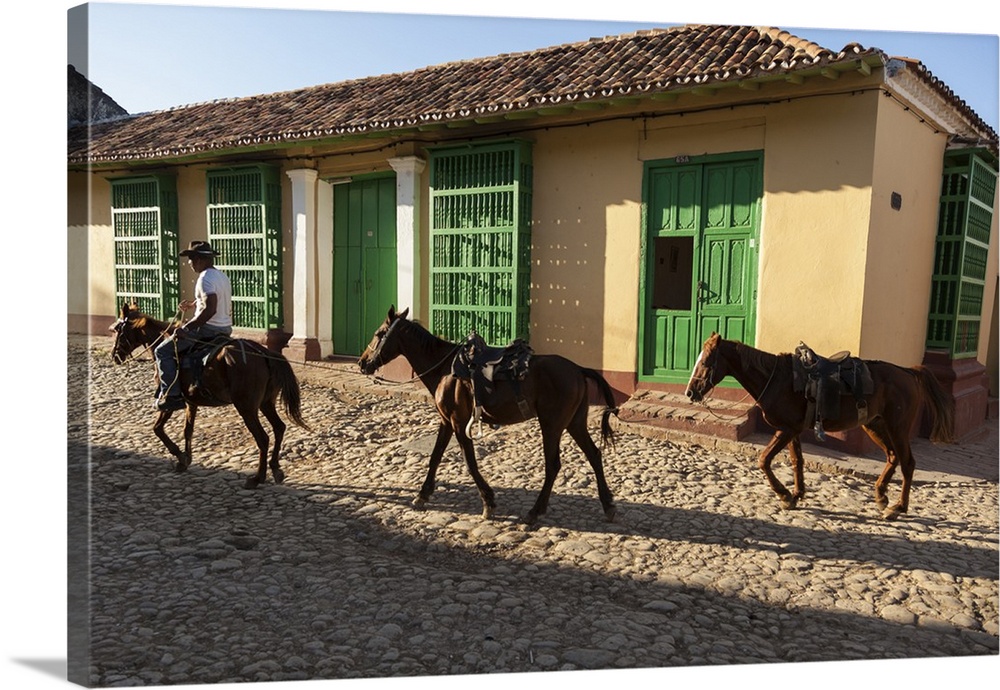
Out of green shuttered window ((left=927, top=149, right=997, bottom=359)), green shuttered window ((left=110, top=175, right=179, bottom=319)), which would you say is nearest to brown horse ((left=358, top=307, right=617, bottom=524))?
green shuttered window ((left=110, top=175, right=179, bottom=319))

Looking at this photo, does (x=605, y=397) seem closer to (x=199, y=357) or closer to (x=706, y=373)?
(x=706, y=373)

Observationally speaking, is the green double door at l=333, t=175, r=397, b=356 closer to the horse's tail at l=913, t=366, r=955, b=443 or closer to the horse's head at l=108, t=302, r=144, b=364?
the horse's head at l=108, t=302, r=144, b=364

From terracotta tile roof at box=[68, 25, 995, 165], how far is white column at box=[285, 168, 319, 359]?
77 cm

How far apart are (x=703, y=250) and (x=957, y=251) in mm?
3097

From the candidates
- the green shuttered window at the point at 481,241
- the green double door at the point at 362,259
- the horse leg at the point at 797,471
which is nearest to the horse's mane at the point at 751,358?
the horse leg at the point at 797,471

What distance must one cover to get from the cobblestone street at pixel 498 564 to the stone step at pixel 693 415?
231 mm

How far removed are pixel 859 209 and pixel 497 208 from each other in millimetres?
3822

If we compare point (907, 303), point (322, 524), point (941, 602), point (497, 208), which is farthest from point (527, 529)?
point (907, 303)

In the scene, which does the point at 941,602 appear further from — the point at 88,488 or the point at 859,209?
the point at 88,488

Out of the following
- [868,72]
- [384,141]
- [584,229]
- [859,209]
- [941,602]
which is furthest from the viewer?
[384,141]

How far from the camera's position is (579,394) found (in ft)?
16.5

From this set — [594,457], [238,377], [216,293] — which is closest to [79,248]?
[216,293]

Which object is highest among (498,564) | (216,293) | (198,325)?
(216,293)

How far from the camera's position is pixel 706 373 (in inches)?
203
